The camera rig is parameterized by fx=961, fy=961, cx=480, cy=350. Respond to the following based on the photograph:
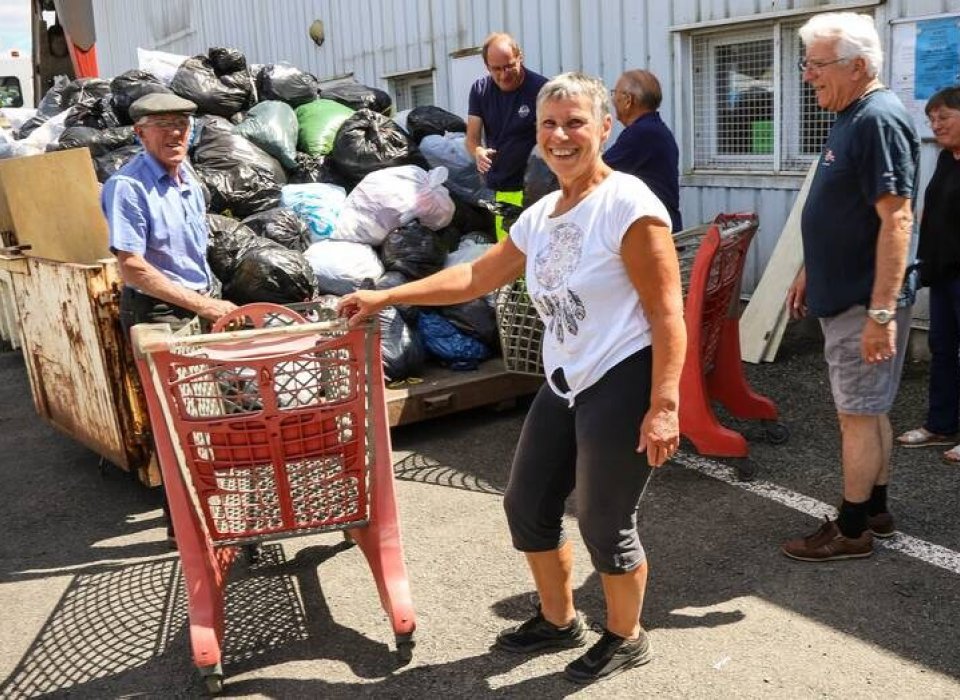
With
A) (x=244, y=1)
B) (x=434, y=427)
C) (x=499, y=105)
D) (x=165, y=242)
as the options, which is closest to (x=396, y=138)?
(x=499, y=105)

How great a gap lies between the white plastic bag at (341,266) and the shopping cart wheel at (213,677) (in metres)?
2.89

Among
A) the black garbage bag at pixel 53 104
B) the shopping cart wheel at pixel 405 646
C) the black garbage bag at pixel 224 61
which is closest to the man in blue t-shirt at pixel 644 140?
the shopping cart wheel at pixel 405 646

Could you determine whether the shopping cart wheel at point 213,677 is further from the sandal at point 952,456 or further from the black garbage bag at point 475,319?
the sandal at point 952,456

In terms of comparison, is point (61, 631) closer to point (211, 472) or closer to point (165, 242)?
point (211, 472)

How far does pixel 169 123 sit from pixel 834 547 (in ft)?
9.96

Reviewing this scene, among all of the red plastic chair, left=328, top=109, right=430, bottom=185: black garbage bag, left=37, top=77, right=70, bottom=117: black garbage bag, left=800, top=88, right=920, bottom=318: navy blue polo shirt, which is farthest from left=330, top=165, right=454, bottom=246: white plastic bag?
left=37, top=77, right=70, bottom=117: black garbage bag

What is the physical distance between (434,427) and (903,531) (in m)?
2.56

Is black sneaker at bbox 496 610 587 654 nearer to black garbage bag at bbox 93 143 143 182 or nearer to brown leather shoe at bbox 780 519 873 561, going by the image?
brown leather shoe at bbox 780 519 873 561

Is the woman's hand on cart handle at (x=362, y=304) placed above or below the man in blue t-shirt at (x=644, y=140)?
below

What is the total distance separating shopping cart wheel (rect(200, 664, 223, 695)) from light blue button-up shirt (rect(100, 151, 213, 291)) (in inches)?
65.2

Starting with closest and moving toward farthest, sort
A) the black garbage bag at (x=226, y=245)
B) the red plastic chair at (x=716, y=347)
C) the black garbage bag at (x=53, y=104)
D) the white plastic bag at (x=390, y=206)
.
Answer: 1. the red plastic chair at (x=716, y=347)
2. the black garbage bag at (x=226, y=245)
3. the white plastic bag at (x=390, y=206)
4. the black garbage bag at (x=53, y=104)

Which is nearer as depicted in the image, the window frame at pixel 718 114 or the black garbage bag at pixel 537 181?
the black garbage bag at pixel 537 181

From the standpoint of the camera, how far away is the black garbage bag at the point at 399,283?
18.2 feet

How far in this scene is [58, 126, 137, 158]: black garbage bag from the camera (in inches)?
→ 260
